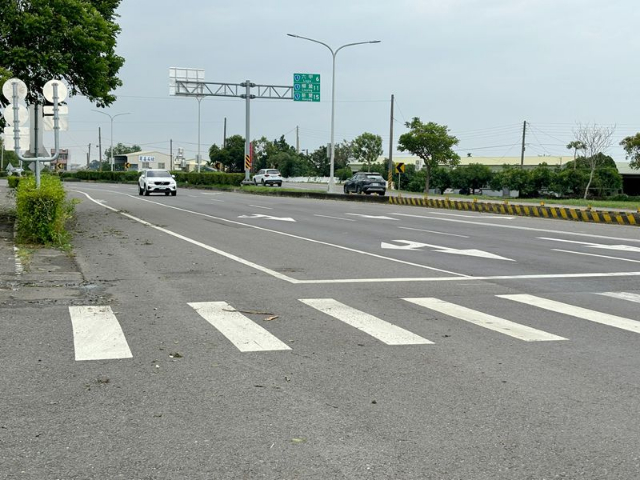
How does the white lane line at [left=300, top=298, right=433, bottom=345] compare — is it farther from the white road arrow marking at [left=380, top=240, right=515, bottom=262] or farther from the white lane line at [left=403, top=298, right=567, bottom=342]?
the white road arrow marking at [left=380, top=240, right=515, bottom=262]

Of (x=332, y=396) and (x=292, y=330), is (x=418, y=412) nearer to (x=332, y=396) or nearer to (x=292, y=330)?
(x=332, y=396)

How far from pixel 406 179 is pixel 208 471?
72.4 m

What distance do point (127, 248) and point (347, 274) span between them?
5609mm

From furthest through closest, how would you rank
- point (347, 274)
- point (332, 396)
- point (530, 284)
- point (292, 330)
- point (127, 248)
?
point (127, 248) → point (347, 274) → point (530, 284) → point (292, 330) → point (332, 396)

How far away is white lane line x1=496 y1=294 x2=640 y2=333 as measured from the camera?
7.98 metres

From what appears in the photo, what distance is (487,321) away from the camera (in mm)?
8086

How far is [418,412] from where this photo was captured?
4984 millimetres

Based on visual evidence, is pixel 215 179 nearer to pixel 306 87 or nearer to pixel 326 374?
pixel 306 87

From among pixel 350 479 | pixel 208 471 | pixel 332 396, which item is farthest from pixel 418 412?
pixel 208 471

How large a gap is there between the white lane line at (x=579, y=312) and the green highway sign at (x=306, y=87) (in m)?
43.2

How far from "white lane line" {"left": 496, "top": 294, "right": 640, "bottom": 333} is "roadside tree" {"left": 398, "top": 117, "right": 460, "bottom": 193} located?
56.6m

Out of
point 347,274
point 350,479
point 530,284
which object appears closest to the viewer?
point 350,479

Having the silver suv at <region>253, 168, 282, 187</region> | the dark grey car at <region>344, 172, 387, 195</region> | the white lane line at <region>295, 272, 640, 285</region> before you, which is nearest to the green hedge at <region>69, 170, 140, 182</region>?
the silver suv at <region>253, 168, 282, 187</region>

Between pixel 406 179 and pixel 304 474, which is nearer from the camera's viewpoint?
pixel 304 474
